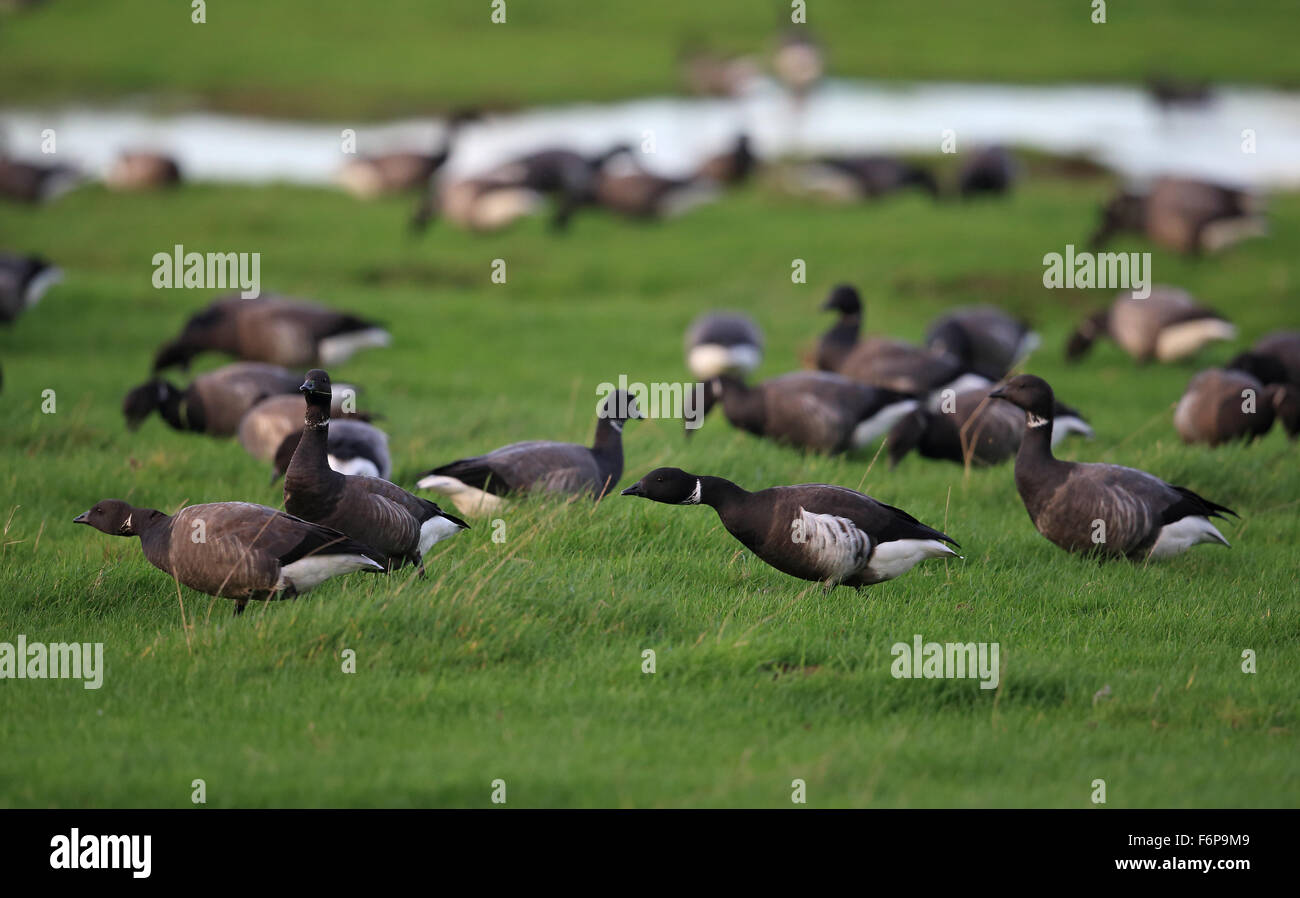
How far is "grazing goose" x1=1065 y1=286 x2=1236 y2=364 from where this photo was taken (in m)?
16.3

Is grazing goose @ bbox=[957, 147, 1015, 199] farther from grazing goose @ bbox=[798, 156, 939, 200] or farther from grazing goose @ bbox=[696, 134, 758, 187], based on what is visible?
grazing goose @ bbox=[696, 134, 758, 187]

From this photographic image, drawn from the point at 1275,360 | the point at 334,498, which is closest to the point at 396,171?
the point at 1275,360

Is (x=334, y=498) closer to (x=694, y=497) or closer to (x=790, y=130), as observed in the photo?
(x=694, y=497)

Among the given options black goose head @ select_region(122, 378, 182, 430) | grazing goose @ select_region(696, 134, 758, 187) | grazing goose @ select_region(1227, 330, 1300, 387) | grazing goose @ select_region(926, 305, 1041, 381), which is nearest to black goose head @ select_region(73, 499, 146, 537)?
black goose head @ select_region(122, 378, 182, 430)

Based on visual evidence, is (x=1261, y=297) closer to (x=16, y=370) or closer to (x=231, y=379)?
(x=231, y=379)

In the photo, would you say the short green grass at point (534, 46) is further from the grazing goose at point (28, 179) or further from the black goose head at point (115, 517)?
the black goose head at point (115, 517)

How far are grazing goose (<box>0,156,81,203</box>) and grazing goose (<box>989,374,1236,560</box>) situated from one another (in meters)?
20.6

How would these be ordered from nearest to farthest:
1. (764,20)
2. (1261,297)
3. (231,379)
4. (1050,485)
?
(1050,485), (231,379), (1261,297), (764,20)

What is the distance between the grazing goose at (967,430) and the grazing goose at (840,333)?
223 centimetres

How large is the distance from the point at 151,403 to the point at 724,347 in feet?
20.8

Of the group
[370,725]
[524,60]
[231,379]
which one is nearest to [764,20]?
[524,60]

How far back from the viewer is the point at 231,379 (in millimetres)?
13023

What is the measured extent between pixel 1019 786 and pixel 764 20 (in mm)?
46177

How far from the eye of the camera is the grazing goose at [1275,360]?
46.5ft
